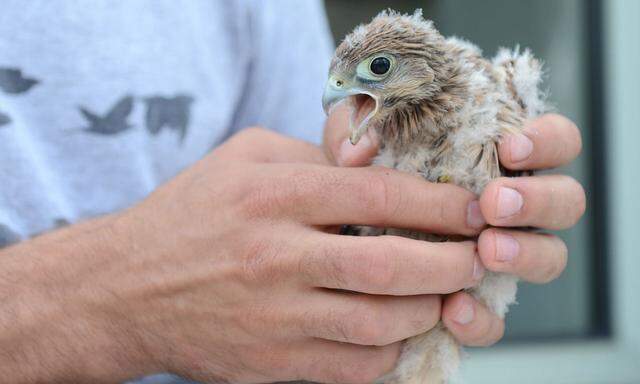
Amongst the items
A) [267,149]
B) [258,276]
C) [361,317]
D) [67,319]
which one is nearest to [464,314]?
[361,317]

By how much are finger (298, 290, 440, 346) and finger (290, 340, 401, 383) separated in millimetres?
54

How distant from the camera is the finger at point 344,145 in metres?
1.53

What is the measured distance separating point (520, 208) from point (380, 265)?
316 millimetres

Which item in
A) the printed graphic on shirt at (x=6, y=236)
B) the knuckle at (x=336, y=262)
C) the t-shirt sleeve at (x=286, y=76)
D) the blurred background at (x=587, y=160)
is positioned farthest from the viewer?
the blurred background at (x=587, y=160)

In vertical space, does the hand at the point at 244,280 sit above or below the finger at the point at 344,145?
below

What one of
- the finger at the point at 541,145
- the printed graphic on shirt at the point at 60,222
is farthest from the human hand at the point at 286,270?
the printed graphic on shirt at the point at 60,222

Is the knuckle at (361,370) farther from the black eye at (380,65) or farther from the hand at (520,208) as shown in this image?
the black eye at (380,65)

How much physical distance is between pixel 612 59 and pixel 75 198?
3528mm

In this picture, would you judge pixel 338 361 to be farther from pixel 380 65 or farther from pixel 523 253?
pixel 380 65

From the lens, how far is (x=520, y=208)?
1383 millimetres

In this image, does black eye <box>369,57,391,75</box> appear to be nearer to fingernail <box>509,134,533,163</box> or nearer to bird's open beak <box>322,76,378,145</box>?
bird's open beak <box>322,76,378,145</box>

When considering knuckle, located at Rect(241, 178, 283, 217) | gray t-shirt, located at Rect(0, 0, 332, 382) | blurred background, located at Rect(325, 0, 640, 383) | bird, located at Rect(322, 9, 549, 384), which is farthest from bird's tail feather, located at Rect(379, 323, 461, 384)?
blurred background, located at Rect(325, 0, 640, 383)

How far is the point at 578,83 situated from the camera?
452cm

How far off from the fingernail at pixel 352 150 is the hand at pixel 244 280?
5.4 inches
